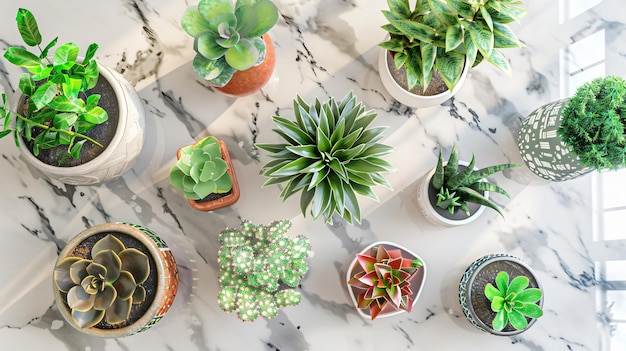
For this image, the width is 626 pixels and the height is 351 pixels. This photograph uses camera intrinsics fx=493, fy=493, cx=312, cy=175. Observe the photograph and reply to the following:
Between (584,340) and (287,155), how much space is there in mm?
1030

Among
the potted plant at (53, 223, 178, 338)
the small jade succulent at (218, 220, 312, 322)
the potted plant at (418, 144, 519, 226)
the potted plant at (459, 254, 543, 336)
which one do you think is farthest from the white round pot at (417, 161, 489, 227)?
the potted plant at (53, 223, 178, 338)

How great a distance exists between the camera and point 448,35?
112cm

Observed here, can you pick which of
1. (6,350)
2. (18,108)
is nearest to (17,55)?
(18,108)

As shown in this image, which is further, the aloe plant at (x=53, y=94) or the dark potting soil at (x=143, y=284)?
the dark potting soil at (x=143, y=284)

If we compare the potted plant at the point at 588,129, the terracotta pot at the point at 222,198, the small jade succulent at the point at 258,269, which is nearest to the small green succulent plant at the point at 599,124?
the potted plant at the point at 588,129

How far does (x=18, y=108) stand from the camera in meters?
1.18

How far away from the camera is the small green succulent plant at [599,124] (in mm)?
1111

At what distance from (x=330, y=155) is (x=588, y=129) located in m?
0.60

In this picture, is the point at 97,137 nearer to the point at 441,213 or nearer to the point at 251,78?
the point at 251,78

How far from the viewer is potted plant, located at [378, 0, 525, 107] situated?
1119 mm

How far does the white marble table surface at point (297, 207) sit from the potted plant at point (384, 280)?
0.32 feet

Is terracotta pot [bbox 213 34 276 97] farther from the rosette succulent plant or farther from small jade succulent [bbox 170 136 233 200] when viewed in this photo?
the rosette succulent plant

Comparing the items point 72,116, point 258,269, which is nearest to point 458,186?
point 258,269

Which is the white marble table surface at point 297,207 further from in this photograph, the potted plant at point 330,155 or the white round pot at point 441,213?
the potted plant at point 330,155
